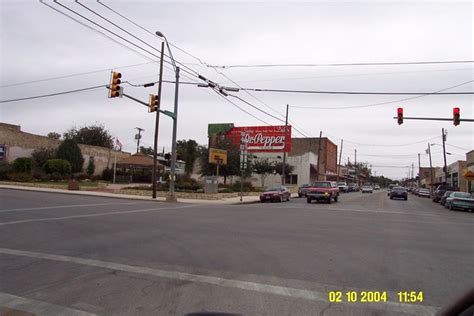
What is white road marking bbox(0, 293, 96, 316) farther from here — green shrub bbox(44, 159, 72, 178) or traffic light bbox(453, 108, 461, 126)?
green shrub bbox(44, 159, 72, 178)

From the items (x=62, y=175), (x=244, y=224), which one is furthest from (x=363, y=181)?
(x=244, y=224)

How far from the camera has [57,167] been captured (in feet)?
150

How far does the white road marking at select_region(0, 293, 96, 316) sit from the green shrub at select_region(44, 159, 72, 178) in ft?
142

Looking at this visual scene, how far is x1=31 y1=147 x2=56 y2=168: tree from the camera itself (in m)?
48.3

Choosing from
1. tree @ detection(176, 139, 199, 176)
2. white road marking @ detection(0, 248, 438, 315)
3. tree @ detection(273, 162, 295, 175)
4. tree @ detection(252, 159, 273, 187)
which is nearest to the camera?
white road marking @ detection(0, 248, 438, 315)

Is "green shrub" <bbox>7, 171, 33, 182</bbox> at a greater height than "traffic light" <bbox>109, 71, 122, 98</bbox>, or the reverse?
"traffic light" <bbox>109, 71, 122, 98</bbox>

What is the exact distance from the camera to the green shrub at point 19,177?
40.9 metres

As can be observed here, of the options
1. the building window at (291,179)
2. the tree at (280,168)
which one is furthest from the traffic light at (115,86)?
the building window at (291,179)

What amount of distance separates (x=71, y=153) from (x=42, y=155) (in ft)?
10.8

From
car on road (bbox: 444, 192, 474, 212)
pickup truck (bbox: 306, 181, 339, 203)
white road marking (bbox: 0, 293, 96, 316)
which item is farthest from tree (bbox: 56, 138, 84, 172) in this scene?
white road marking (bbox: 0, 293, 96, 316)

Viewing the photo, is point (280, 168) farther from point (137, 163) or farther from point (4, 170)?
point (4, 170)

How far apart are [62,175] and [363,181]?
14679 centimetres

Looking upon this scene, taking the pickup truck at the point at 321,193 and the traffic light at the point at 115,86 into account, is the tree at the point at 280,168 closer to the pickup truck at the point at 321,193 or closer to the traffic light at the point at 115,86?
the pickup truck at the point at 321,193

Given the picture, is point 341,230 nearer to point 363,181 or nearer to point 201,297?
point 201,297
